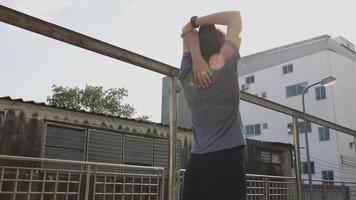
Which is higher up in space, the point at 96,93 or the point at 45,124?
the point at 96,93

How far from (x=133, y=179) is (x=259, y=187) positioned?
6.05 feet

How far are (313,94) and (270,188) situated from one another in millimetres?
29237

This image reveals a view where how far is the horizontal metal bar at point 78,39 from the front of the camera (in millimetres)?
3039

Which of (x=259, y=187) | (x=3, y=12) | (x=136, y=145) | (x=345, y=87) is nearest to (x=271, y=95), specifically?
(x=345, y=87)

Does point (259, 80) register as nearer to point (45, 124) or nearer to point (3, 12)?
point (45, 124)

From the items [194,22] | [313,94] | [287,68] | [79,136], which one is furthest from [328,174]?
[194,22]

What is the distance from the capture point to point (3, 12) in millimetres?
2973

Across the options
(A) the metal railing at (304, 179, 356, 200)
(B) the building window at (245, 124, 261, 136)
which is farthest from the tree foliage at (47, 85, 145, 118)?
(A) the metal railing at (304, 179, 356, 200)

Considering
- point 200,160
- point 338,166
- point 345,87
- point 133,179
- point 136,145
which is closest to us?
point 200,160

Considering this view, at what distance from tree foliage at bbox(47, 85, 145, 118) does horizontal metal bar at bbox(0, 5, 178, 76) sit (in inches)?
974

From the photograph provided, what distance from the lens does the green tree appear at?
28.7 m

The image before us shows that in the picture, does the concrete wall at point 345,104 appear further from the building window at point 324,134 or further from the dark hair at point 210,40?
the dark hair at point 210,40

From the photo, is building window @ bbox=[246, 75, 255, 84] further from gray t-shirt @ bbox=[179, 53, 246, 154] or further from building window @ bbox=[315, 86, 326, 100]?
gray t-shirt @ bbox=[179, 53, 246, 154]

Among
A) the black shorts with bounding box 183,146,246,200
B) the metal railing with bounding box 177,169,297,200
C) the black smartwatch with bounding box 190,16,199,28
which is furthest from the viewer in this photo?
the metal railing with bounding box 177,169,297,200
